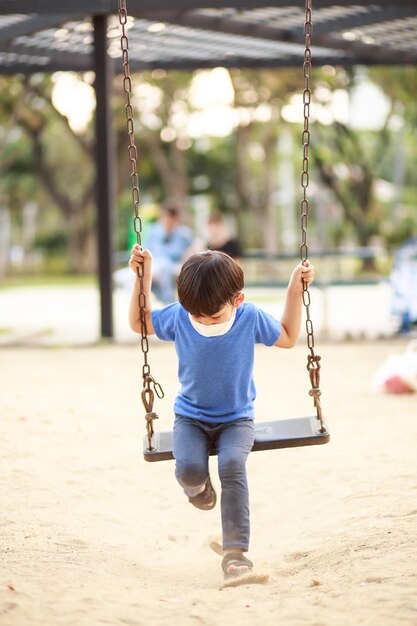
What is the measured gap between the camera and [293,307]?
406cm

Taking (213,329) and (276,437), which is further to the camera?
(276,437)

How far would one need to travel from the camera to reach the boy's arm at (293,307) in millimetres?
4000

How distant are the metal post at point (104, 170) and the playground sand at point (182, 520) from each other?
118 inches

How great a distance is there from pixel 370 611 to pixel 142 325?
1470mm

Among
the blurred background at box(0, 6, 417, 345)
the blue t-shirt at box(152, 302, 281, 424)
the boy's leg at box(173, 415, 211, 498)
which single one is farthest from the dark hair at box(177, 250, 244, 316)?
the blurred background at box(0, 6, 417, 345)

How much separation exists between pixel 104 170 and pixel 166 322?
7.34 meters

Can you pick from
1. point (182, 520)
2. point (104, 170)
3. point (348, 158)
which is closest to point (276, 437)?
point (182, 520)

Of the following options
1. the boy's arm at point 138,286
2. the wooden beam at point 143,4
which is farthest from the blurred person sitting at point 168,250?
the boy's arm at point 138,286

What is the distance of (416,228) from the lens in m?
30.7

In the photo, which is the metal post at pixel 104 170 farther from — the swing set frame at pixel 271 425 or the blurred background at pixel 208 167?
the swing set frame at pixel 271 425

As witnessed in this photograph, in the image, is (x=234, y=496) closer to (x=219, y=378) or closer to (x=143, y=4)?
(x=219, y=378)

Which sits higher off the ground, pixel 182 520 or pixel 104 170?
pixel 104 170

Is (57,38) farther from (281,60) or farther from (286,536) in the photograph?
(286,536)

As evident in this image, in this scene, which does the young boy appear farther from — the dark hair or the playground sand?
the playground sand
